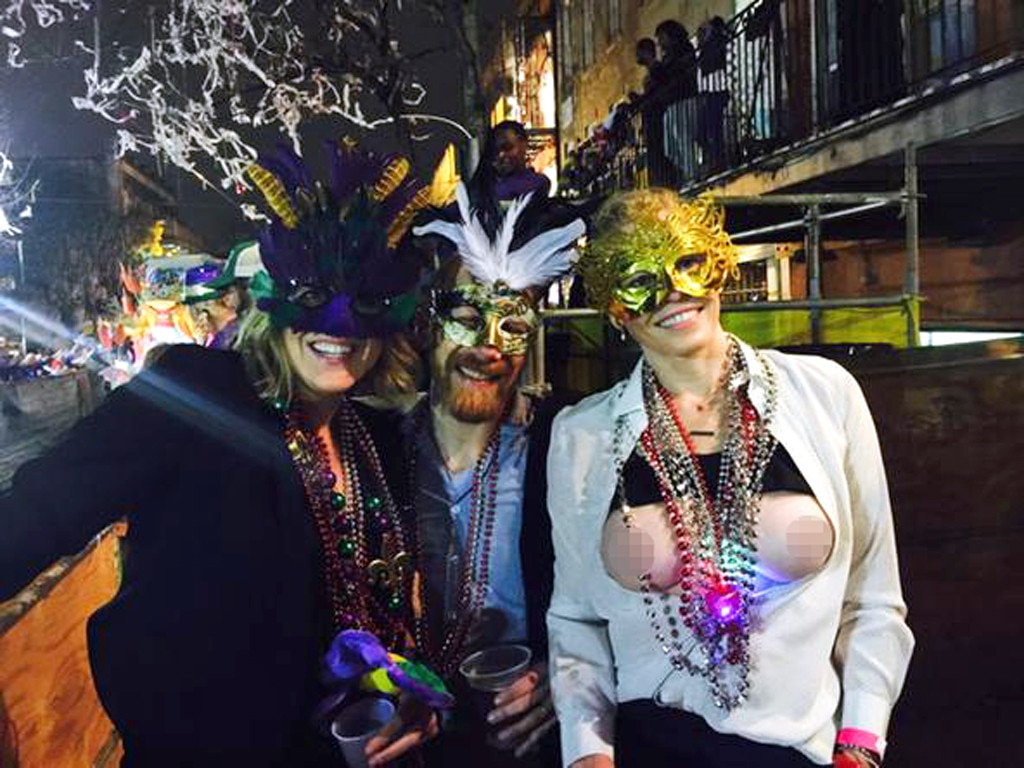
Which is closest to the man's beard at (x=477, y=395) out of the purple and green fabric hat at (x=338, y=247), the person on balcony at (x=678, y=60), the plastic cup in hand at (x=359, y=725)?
the purple and green fabric hat at (x=338, y=247)

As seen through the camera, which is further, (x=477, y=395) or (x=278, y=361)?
(x=477, y=395)

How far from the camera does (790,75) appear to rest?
8.73 metres

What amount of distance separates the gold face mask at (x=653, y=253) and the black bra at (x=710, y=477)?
0.38 meters

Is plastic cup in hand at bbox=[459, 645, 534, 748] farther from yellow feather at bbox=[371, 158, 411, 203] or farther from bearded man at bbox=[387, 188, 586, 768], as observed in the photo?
yellow feather at bbox=[371, 158, 411, 203]

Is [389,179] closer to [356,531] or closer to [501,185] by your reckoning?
[501,185]

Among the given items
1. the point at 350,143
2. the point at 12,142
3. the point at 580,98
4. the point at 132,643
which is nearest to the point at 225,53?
the point at 350,143

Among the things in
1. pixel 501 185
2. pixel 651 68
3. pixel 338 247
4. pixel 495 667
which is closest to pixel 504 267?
pixel 501 185

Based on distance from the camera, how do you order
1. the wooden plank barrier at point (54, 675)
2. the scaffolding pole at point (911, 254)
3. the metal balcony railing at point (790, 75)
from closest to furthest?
the wooden plank barrier at point (54, 675) → the scaffolding pole at point (911, 254) → the metal balcony railing at point (790, 75)

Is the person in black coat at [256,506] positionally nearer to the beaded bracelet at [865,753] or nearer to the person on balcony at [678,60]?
the beaded bracelet at [865,753]

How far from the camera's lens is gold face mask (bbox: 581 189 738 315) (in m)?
2.06

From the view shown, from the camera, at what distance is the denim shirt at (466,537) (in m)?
2.33

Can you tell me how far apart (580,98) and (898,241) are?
15.1m

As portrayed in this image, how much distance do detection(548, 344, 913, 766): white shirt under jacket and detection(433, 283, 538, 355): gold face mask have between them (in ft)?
1.26

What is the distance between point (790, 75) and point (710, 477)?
7.91 metres
